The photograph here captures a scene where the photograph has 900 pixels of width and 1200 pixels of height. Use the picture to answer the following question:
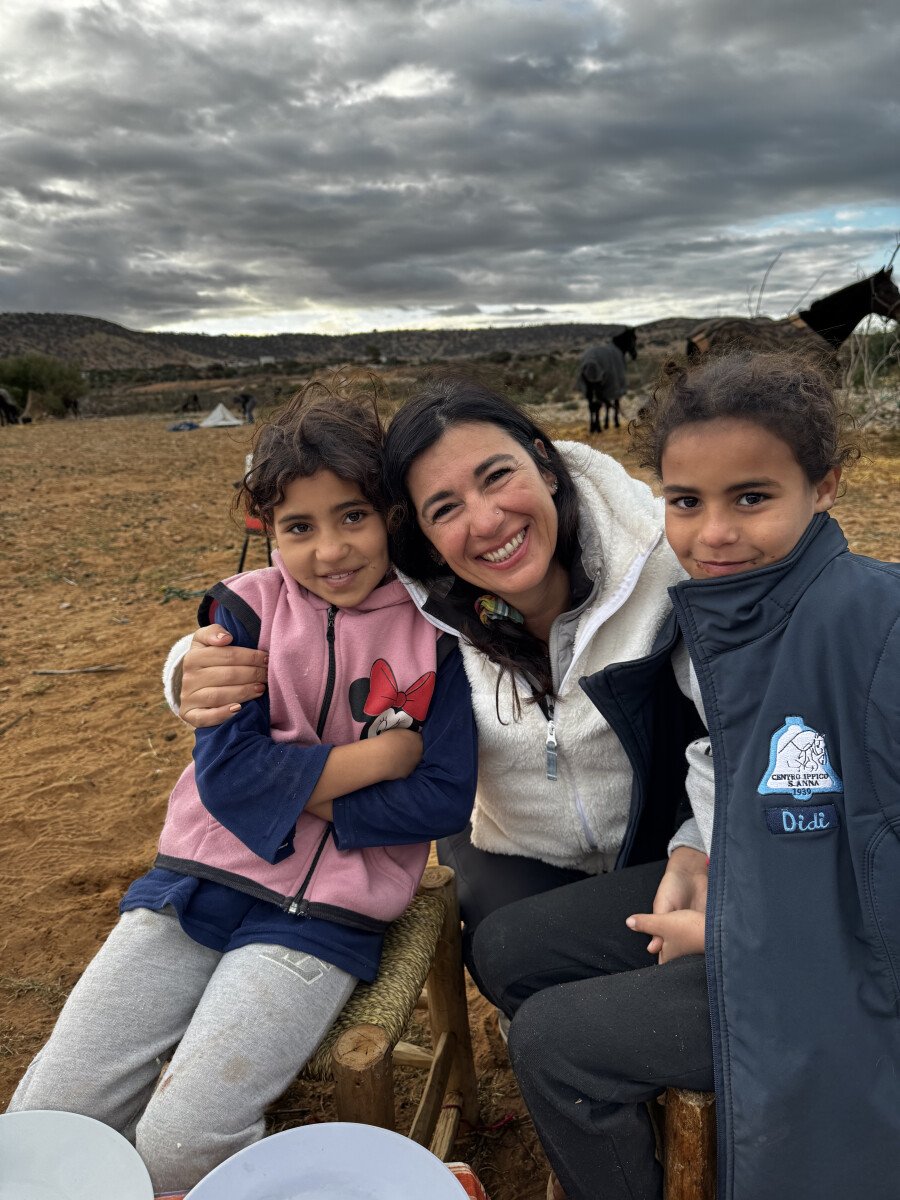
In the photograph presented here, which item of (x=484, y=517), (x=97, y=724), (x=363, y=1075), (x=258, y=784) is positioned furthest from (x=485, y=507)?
(x=97, y=724)

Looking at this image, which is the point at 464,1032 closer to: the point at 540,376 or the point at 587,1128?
the point at 587,1128

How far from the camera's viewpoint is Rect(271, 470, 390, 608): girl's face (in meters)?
1.79

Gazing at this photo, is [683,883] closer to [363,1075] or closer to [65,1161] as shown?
[363,1075]

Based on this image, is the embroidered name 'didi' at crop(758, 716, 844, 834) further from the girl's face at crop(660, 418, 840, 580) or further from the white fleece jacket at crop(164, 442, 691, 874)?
the white fleece jacket at crop(164, 442, 691, 874)

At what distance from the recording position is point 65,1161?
121 centimetres

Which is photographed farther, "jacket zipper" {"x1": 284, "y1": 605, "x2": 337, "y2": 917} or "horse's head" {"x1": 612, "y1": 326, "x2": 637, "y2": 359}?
"horse's head" {"x1": 612, "y1": 326, "x2": 637, "y2": 359}

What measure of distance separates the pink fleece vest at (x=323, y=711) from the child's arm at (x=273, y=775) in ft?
0.21

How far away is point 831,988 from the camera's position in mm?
1242

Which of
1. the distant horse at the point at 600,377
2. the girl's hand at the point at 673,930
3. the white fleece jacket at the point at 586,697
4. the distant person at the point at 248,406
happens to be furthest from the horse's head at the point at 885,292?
the distant person at the point at 248,406

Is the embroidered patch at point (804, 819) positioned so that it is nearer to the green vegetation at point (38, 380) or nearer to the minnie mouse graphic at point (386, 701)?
the minnie mouse graphic at point (386, 701)

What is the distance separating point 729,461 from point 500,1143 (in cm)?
171

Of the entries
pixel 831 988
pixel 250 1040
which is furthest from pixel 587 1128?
pixel 250 1040

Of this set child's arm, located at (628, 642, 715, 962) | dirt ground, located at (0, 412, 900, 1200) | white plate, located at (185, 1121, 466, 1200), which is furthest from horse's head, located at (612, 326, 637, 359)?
white plate, located at (185, 1121, 466, 1200)

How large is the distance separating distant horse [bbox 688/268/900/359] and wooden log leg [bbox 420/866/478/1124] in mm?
8707
